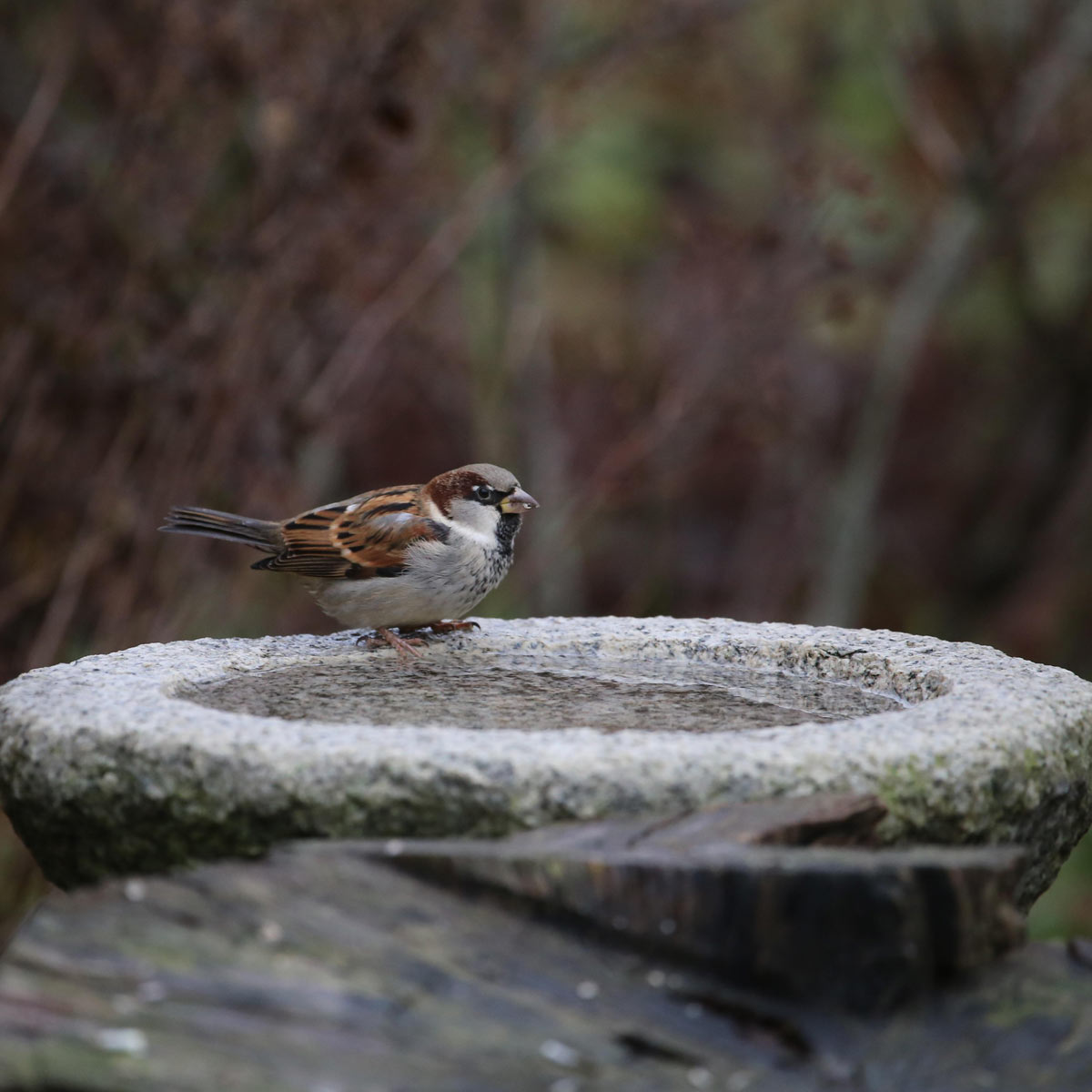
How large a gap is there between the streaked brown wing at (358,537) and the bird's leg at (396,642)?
0.13 meters

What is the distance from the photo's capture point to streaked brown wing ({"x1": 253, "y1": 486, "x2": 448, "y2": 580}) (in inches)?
133

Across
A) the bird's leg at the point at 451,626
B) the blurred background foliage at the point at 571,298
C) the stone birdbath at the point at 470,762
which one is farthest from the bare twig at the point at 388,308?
the stone birdbath at the point at 470,762

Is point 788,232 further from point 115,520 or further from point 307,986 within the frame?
point 307,986

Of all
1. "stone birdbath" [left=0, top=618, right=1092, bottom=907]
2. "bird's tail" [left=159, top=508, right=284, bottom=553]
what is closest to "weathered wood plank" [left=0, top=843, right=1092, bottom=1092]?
"stone birdbath" [left=0, top=618, right=1092, bottom=907]

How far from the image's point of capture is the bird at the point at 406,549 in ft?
10.9

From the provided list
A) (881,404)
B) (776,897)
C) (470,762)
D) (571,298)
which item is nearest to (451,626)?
(470,762)

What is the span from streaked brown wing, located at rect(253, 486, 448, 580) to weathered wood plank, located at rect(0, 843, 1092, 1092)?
1490 millimetres

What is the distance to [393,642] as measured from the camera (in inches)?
129

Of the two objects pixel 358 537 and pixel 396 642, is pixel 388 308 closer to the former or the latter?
pixel 358 537

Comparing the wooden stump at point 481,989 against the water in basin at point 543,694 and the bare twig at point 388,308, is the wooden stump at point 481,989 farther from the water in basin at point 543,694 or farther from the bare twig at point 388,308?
the bare twig at point 388,308

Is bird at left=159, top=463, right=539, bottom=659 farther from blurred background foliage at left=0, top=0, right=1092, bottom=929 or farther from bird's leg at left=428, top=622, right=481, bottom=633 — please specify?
blurred background foliage at left=0, top=0, right=1092, bottom=929

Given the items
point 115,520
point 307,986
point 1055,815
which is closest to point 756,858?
point 307,986

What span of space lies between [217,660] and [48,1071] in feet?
4.54

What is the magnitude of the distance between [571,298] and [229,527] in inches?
227
